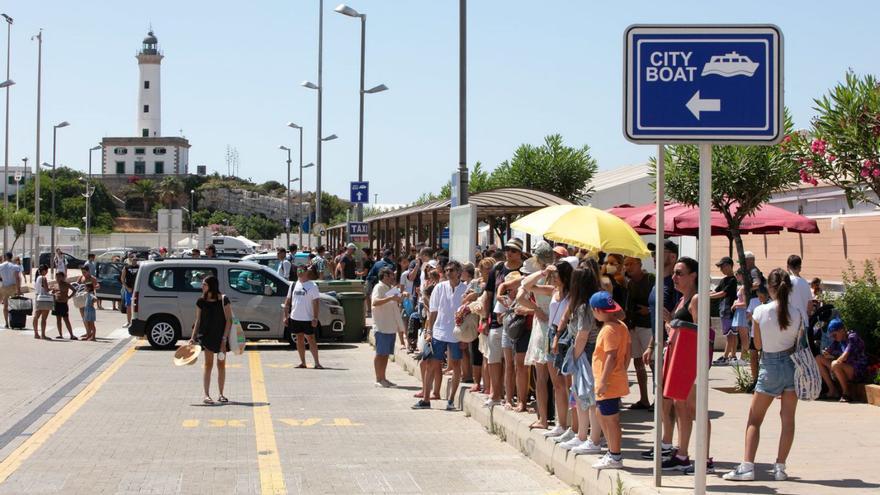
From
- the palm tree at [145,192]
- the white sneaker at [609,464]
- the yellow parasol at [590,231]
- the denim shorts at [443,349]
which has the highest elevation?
the palm tree at [145,192]

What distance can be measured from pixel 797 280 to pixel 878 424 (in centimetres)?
175

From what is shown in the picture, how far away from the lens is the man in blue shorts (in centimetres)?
1400

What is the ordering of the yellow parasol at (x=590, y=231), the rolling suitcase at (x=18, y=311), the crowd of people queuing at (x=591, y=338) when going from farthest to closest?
the rolling suitcase at (x=18, y=311), the yellow parasol at (x=590, y=231), the crowd of people queuing at (x=591, y=338)

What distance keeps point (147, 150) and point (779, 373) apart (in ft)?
553

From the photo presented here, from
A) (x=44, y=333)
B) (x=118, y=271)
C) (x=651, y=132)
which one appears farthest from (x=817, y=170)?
(x=118, y=271)

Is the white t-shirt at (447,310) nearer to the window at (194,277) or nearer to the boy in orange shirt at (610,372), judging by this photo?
the boy in orange shirt at (610,372)

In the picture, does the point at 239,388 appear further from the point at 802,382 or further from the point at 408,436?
the point at 802,382

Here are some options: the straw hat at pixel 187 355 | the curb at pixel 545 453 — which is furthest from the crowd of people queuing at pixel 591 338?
the straw hat at pixel 187 355

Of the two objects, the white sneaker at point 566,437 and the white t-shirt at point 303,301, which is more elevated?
the white t-shirt at point 303,301

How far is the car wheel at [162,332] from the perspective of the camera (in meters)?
22.7

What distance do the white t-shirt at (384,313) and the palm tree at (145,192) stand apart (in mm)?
153792

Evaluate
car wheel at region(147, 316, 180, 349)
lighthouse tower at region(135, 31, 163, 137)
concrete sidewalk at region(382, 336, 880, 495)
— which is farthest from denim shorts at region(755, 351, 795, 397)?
lighthouse tower at region(135, 31, 163, 137)

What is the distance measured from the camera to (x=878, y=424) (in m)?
11.5

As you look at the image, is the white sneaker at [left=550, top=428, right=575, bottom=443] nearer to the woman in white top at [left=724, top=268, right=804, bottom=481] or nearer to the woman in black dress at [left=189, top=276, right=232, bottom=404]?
the woman in white top at [left=724, top=268, right=804, bottom=481]
